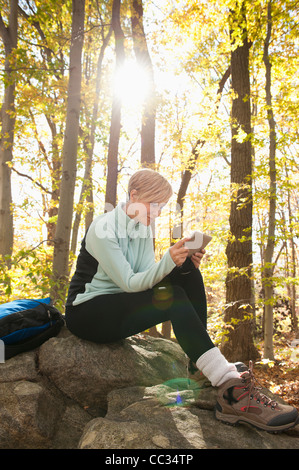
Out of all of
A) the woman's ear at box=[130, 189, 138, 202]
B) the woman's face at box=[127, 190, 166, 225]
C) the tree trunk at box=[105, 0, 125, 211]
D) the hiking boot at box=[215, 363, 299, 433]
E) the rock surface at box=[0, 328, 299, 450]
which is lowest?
the rock surface at box=[0, 328, 299, 450]

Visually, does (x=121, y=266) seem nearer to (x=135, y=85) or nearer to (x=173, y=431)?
(x=173, y=431)

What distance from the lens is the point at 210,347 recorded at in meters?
1.76

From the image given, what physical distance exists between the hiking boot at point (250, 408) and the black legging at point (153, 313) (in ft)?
0.82

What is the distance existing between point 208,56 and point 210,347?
385 inches

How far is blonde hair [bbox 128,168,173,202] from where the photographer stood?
215 cm

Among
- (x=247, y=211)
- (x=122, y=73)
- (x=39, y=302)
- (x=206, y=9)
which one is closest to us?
(x=39, y=302)

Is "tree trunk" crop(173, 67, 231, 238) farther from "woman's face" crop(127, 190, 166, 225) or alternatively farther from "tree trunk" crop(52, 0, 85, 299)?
"woman's face" crop(127, 190, 166, 225)

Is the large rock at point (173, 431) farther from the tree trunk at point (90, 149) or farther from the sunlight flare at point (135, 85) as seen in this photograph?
the tree trunk at point (90, 149)

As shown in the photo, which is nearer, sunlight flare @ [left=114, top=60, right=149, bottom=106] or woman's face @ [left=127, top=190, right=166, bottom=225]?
woman's face @ [left=127, top=190, right=166, bottom=225]

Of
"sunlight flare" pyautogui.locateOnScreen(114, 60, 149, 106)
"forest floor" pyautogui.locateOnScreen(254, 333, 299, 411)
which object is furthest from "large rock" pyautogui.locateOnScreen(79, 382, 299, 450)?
"sunlight flare" pyautogui.locateOnScreen(114, 60, 149, 106)

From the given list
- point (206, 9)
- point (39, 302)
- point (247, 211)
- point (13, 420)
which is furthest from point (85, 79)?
point (13, 420)

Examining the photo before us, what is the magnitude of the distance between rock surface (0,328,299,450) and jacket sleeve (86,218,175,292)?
710 millimetres

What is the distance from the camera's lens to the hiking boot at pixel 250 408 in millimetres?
1589
